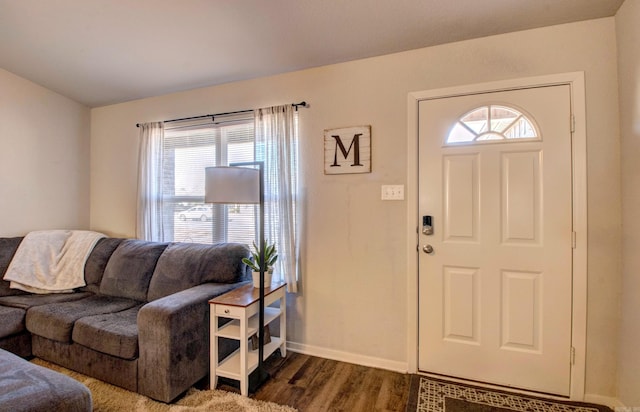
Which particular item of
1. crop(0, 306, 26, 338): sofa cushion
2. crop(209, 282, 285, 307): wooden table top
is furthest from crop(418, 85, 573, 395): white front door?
crop(0, 306, 26, 338): sofa cushion

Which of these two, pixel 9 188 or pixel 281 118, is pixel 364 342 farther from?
pixel 9 188

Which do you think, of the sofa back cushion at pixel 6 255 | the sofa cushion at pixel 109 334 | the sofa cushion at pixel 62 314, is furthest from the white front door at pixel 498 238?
the sofa back cushion at pixel 6 255

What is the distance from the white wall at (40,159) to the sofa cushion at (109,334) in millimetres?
1770

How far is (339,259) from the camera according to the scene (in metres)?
2.35

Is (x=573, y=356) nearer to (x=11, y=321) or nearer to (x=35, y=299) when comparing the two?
(x=11, y=321)

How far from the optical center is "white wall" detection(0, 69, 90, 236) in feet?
9.30

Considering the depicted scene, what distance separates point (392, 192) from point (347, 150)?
49 cm

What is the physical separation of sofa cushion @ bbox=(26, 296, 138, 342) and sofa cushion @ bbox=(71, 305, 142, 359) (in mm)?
94

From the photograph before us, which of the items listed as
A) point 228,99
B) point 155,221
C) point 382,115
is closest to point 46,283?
point 155,221

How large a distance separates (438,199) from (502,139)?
0.57 metres

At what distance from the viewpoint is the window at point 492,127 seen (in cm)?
192

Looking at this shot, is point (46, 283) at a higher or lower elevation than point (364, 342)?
higher

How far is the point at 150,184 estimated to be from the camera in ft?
10.0

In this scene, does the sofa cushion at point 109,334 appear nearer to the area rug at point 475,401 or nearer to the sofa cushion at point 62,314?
the sofa cushion at point 62,314
